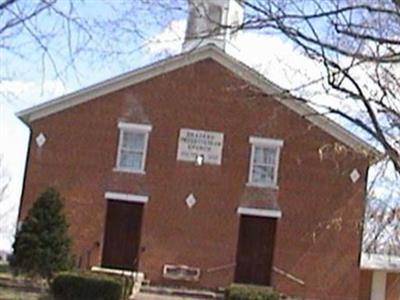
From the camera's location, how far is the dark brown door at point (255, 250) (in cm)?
Result: 3444

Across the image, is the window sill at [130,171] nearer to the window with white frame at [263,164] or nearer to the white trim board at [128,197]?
the white trim board at [128,197]

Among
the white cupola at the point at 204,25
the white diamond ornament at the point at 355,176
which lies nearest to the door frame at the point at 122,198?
the white diamond ornament at the point at 355,176

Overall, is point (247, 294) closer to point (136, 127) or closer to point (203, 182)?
point (203, 182)

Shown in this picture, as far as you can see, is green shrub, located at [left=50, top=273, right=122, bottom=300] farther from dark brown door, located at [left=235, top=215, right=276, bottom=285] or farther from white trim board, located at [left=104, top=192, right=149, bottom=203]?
dark brown door, located at [left=235, top=215, right=276, bottom=285]

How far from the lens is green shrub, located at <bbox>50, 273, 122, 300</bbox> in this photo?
24.0 meters

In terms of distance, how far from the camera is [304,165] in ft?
115

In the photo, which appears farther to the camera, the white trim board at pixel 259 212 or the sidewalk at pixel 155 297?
the white trim board at pixel 259 212

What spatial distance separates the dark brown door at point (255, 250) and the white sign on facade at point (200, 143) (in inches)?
93.4

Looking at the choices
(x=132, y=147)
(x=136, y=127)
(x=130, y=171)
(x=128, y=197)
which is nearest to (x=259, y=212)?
A: (x=128, y=197)

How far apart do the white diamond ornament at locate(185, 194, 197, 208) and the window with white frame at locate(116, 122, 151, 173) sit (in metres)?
1.81

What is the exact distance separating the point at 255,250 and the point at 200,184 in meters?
2.82

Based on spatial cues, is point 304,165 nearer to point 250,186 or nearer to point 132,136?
point 250,186

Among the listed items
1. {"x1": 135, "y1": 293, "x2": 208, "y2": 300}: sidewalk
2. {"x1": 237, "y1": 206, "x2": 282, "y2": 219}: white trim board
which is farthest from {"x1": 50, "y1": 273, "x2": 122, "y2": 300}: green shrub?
{"x1": 237, "y1": 206, "x2": 282, "y2": 219}: white trim board

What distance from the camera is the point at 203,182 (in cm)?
3484
